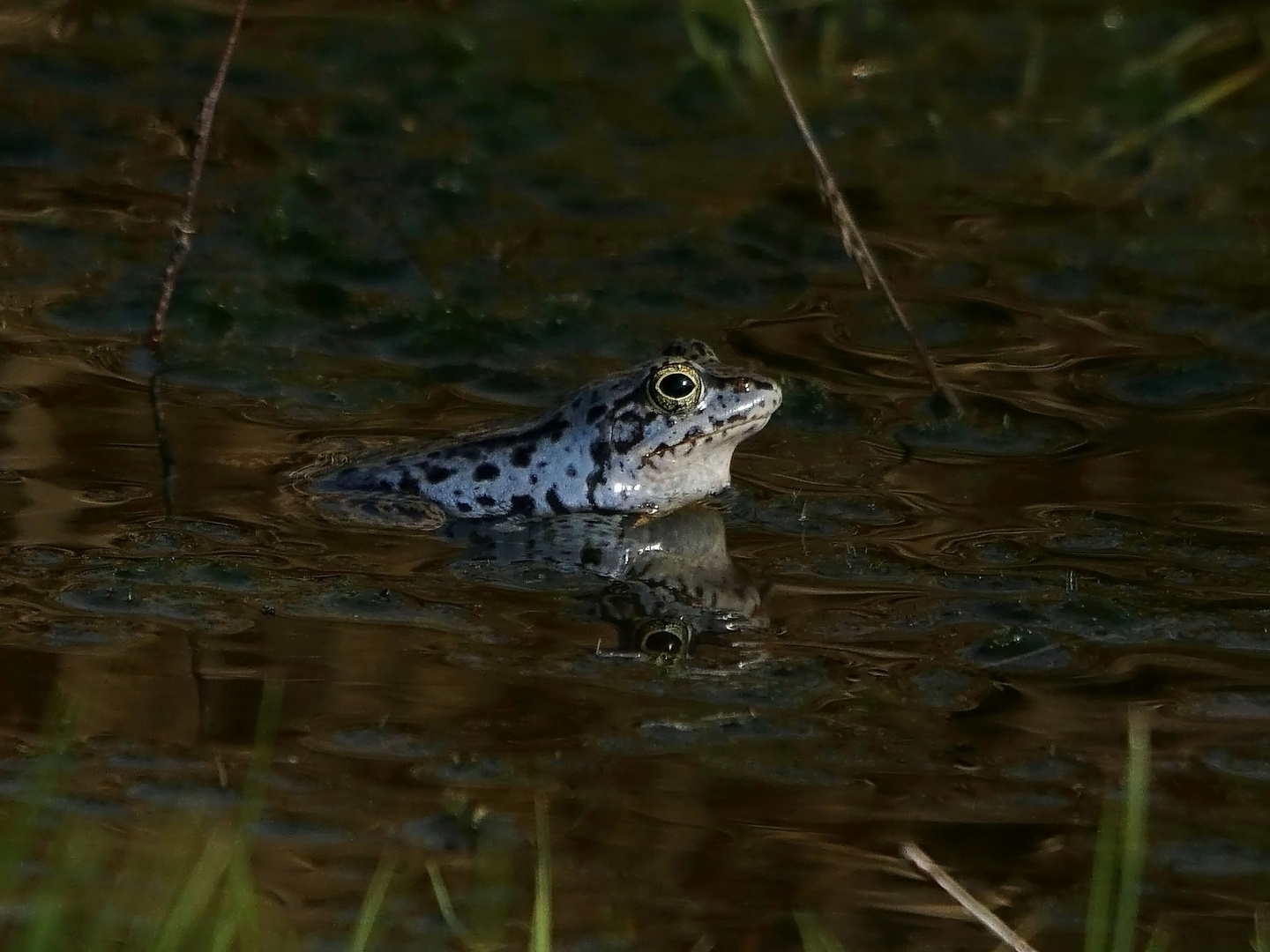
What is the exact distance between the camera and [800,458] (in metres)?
7.38

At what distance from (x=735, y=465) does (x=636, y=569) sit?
40.0 inches

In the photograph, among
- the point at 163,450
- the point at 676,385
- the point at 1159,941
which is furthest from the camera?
the point at 163,450

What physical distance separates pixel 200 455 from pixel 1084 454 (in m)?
3.19

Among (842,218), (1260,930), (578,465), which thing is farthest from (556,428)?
(1260,930)

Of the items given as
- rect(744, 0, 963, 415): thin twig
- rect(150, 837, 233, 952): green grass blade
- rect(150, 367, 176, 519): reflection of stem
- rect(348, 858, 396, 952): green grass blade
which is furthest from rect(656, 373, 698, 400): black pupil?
rect(150, 837, 233, 952): green grass blade

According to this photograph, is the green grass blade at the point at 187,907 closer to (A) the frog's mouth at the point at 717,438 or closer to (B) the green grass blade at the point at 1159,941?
(B) the green grass blade at the point at 1159,941

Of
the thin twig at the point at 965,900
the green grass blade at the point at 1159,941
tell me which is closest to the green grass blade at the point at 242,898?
the thin twig at the point at 965,900

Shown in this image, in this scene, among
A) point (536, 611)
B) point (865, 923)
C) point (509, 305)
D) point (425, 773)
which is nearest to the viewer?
point (865, 923)

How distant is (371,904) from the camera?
370cm

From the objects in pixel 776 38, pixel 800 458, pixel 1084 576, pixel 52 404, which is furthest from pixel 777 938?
pixel 776 38

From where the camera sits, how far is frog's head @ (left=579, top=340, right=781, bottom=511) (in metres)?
6.75

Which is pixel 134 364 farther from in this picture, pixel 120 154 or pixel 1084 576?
pixel 1084 576

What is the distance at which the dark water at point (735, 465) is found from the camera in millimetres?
4812

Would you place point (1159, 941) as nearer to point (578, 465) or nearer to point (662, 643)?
point (662, 643)
